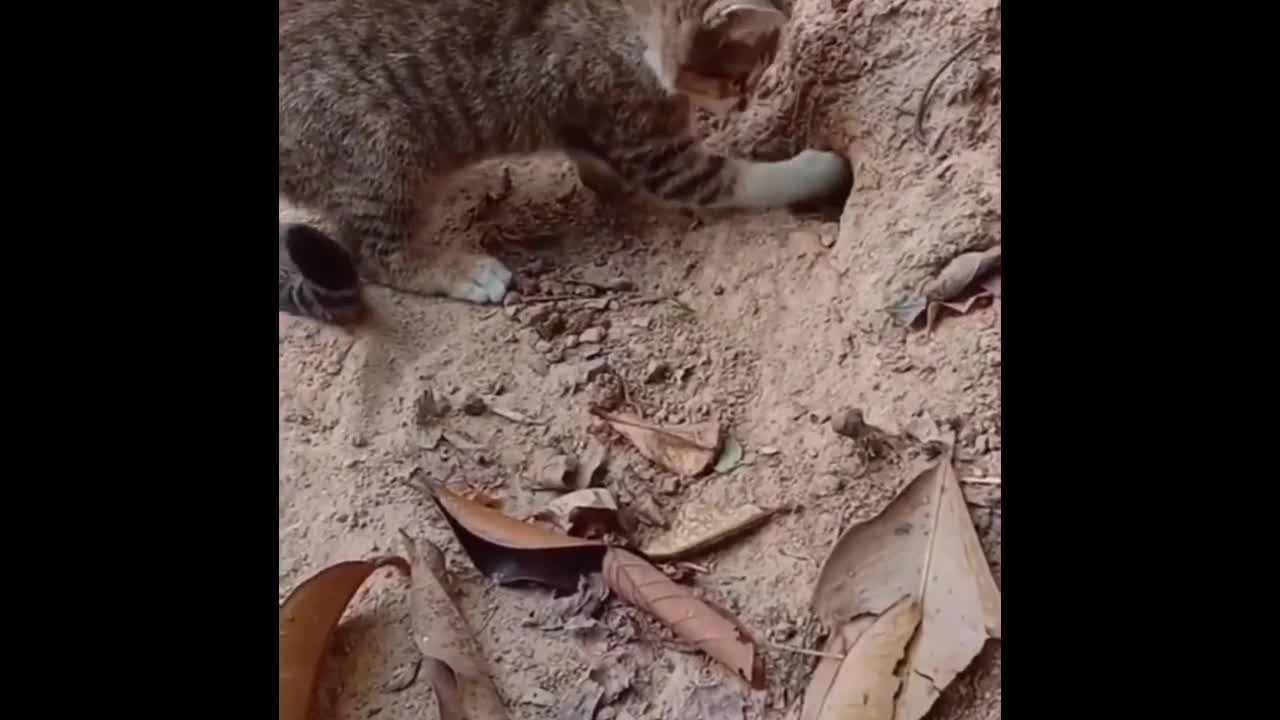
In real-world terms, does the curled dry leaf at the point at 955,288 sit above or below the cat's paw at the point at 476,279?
above

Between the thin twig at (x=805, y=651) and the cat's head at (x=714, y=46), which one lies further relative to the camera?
the cat's head at (x=714, y=46)

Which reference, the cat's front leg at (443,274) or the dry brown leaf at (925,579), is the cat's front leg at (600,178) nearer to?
the cat's front leg at (443,274)

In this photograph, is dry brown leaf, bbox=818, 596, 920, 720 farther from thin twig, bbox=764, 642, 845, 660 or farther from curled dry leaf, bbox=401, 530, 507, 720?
curled dry leaf, bbox=401, 530, 507, 720

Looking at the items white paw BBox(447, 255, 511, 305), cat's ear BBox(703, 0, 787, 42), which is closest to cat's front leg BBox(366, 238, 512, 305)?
white paw BBox(447, 255, 511, 305)

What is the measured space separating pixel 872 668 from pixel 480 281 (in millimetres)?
362

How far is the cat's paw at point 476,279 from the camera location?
2.70 ft

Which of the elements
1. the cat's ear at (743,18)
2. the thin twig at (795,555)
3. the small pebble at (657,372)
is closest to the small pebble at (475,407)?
the small pebble at (657,372)

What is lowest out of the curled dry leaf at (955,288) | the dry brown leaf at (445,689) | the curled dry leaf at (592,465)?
the dry brown leaf at (445,689)

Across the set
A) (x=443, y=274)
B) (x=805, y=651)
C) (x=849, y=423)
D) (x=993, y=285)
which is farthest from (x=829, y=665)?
(x=443, y=274)

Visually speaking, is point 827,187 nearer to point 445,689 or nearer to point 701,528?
point 701,528

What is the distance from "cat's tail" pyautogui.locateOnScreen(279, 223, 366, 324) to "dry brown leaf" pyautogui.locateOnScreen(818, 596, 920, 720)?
1.30ft

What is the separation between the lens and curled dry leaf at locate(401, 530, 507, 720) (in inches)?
29.1

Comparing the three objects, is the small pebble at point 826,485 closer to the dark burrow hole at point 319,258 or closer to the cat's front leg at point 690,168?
the cat's front leg at point 690,168

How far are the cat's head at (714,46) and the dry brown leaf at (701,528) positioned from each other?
30cm
